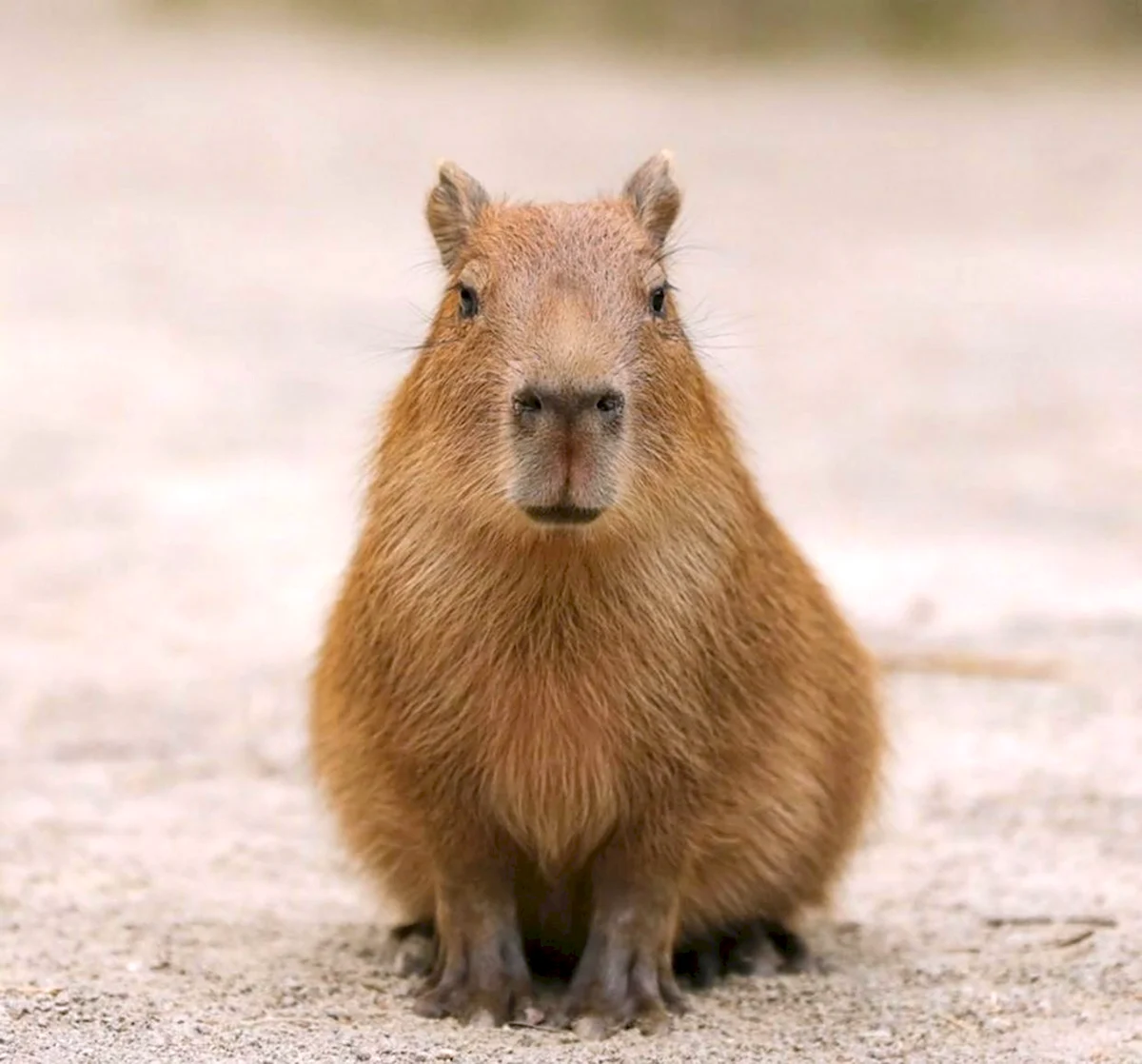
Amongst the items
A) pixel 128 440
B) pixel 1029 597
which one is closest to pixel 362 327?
pixel 128 440

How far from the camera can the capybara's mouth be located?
3.87m

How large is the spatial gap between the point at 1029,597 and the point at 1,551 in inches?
159

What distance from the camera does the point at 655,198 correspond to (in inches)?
182

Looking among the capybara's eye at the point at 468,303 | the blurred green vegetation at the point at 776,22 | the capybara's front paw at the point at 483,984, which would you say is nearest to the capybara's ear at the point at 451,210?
the capybara's eye at the point at 468,303

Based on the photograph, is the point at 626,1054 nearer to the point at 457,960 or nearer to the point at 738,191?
the point at 457,960

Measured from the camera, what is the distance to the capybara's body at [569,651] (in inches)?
166

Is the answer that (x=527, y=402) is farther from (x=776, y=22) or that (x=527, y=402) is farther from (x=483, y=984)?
(x=776, y=22)

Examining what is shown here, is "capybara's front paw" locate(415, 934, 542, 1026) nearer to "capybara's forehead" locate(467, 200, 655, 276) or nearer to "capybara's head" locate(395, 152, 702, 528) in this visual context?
"capybara's head" locate(395, 152, 702, 528)

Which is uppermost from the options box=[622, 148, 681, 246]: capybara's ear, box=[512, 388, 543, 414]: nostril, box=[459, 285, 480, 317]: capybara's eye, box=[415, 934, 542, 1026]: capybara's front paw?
box=[622, 148, 681, 246]: capybara's ear

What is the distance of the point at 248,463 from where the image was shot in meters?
10.7

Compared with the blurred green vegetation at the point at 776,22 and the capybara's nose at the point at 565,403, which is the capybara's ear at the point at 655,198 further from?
the blurred green vegetation at the point at 776,22

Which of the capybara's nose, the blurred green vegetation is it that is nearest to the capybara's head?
the capybara's nose

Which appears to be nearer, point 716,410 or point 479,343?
point 479,343

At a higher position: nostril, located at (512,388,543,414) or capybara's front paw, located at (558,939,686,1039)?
nostril, located at (512,388,543,414)
